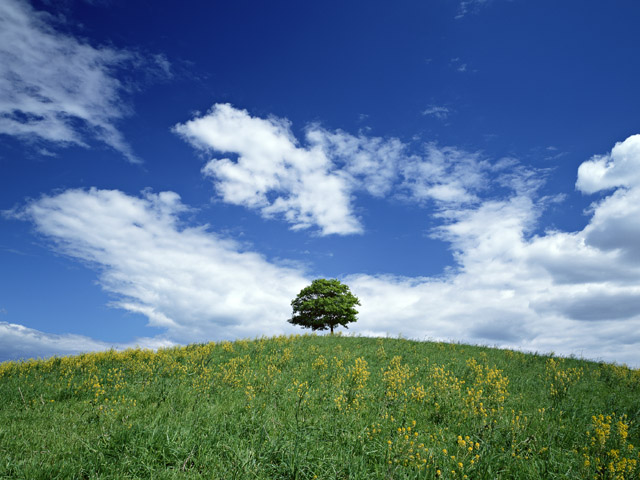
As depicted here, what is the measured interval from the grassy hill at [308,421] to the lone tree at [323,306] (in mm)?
22958

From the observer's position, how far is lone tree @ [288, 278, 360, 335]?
37594mm

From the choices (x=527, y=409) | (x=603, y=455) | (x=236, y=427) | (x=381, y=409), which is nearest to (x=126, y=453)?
(x=236, y=427)

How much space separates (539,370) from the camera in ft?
48.0

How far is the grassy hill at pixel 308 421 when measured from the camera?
18.9ft

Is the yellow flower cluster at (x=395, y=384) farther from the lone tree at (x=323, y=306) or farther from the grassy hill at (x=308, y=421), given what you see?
the lone tree at (x=323, y=306)

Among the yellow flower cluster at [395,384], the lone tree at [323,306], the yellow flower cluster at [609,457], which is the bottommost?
the yellow flower cluster at [609,457]

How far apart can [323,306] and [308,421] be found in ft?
98.8

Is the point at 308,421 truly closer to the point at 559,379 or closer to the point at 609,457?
the point at 609,457

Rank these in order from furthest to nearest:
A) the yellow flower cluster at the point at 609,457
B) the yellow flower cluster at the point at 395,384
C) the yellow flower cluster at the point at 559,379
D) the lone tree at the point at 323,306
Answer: the lone tree at the point at 323,306
the yellow flower cluster at the point at 559,379
the yellow flower cluster at the point at 395,384
the yellow flower cluster at the point at 609,457

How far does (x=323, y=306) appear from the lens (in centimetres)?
3728

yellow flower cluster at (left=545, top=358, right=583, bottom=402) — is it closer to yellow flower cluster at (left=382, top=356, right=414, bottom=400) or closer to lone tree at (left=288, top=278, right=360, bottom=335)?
yellow flower cluster at (left=382, top=356, right=414, bottom=400)

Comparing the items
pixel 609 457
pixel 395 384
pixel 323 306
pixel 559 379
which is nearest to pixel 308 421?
pixel 395 384

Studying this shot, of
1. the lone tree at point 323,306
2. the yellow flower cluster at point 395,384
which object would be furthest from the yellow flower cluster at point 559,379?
the lone tree at point 323,306

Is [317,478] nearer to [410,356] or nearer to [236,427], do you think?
[236,427]
